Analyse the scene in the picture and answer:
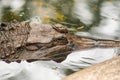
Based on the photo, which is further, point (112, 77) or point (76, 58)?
point (76, 58)

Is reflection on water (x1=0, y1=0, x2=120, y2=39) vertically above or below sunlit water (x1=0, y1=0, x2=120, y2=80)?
above

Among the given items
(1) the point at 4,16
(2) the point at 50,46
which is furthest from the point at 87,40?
(1) the point at 4,16

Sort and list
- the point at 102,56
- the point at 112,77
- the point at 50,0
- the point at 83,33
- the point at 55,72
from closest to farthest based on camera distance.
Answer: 1. the point at 112,77
2. the point at 55,72
3. the point at 102,56
4. the point at 83,33
5. the point at 50,0

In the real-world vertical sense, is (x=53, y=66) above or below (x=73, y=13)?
below

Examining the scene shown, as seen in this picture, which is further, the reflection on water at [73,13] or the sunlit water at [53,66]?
the reflection on water at [73,13]

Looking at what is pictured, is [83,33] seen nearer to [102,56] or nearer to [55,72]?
[102,56]

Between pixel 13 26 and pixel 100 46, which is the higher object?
pixel 13 26

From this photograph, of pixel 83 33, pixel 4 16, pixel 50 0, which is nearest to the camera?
pixel 83 33

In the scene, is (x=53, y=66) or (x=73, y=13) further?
(x=73, y=13)

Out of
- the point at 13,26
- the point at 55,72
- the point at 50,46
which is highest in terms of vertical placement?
the point at 13,26

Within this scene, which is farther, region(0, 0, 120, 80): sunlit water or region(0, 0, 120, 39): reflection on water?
region(0, 0, 120, 39): reflection on water

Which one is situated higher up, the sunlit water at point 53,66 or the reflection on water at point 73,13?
the reflection on water at point 73,13
